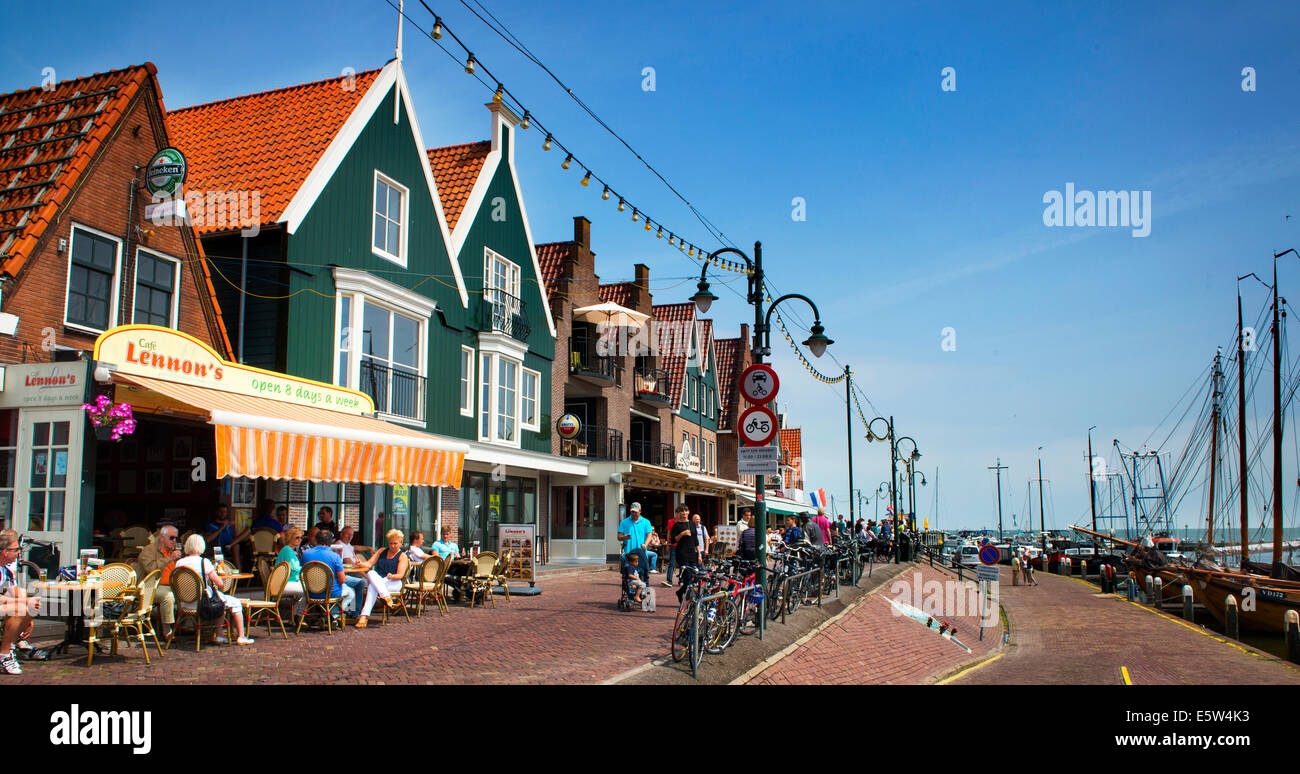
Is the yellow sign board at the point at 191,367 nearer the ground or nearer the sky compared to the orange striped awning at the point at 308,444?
nearer the sky

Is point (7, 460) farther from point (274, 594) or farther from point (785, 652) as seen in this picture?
point (785, 652)

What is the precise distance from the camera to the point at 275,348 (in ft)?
53.6

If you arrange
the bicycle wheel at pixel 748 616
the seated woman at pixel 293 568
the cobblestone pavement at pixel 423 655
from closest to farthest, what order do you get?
the cobblestone pavement at pixel 423 655, the seated woman at pixel 293 568, the bicycle wheel at pixel 748 616

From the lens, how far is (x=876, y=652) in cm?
1449

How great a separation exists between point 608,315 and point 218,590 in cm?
2085

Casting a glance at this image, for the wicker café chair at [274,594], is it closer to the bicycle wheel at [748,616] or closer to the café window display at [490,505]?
the bicycle wheel at [748,616]

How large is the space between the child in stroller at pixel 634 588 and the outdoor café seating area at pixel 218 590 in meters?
2.29

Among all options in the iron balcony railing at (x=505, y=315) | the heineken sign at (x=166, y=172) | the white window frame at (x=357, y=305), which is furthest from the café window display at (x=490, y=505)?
the heineken sign at (x=166, y=172)

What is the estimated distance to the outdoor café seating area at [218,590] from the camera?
914 centimetres

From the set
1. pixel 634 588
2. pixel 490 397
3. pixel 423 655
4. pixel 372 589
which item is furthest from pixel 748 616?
pixel 490 397

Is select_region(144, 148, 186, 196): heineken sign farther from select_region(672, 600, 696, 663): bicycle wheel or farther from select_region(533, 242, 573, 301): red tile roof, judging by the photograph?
select_region(533, 242, 573, 301): red tile roof
